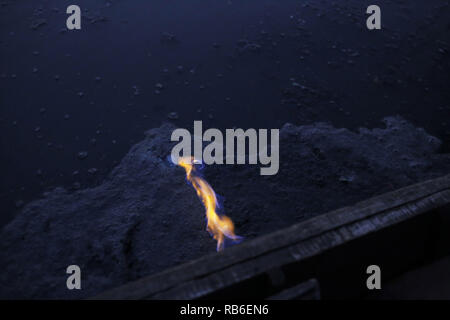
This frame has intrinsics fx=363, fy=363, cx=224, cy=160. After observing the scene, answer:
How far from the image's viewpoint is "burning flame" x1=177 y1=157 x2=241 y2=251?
2.56 meters

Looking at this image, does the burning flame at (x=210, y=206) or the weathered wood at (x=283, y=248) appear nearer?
the weathered wood at (x=283, y=248)

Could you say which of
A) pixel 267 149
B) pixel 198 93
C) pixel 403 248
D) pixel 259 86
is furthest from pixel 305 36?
pixel 403 248

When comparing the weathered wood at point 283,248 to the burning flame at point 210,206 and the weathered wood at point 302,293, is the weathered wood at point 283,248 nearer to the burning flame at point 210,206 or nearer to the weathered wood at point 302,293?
the weathered wood at point 302,293

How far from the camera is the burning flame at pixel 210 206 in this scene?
2.56m

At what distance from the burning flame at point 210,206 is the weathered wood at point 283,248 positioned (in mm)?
784

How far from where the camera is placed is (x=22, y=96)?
3607 mm

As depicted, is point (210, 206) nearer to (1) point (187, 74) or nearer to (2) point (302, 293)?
(2) point (302, 293)

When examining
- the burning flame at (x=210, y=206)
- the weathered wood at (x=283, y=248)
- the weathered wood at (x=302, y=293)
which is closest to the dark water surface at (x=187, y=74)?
the burning flame at (x=210, y=206)

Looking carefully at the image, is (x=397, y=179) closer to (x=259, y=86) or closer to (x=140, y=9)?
(x=259, y=86)

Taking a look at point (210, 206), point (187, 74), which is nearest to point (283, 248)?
point (210, 206)

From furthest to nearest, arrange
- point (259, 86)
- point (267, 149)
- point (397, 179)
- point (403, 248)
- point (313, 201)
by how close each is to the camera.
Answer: point (259, 86) < point (267, 149) < point (397, 179) < point (313, 201) < point (403, 248)

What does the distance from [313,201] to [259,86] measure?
157 centimetres

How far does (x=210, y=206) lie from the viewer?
2.74 metres

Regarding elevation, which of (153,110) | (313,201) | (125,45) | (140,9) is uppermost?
(140,9)
